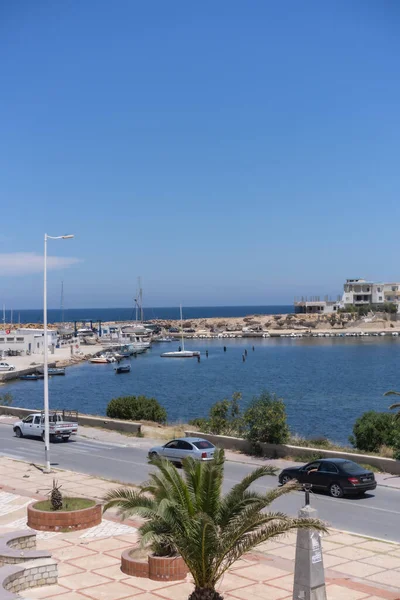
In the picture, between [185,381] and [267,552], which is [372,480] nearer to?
[267,552]

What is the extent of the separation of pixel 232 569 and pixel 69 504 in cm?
573

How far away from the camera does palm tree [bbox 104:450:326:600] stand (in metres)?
11.0

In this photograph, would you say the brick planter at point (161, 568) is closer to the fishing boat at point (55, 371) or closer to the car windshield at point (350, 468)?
the car windshield at point (350, 468)

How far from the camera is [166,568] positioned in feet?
44.6

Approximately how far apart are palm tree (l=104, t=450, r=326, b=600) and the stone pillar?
413 mm

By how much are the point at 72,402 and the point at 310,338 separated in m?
106

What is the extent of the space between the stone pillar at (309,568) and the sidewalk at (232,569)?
1.37m

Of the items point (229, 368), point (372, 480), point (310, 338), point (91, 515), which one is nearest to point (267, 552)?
point (91, 515)

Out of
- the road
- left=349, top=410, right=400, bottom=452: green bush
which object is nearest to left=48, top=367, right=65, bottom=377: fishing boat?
the road

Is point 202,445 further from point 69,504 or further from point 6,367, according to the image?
point 6,367

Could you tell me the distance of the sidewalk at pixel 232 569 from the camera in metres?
12.8

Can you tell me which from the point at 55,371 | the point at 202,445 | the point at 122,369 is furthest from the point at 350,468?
the point at 55,371

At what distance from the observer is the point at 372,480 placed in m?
20.8

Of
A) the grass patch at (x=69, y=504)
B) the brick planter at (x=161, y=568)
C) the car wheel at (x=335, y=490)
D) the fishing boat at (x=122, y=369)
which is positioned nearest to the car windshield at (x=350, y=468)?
the car wheel at (x=335, y=490)
